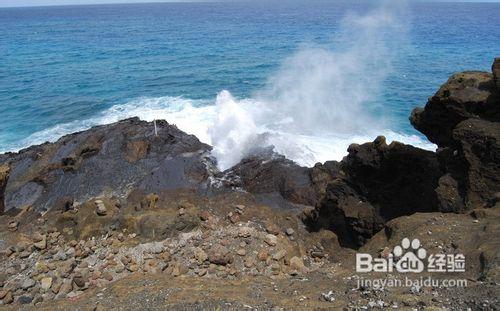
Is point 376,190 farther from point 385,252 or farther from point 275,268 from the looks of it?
point 275,268

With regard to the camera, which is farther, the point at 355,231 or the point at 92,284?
the point at 355,231

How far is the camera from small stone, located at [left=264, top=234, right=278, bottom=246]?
10617mm

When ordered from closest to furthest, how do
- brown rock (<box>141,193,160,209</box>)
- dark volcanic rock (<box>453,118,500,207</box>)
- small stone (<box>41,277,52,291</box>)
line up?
dark volcanic rock (<box>453,118,500,207</box>), small stone (<box>41,277,52,291</box>), brown rock (<box>141,193,160,209</box>)

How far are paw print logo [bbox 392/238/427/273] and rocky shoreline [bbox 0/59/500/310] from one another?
239mm

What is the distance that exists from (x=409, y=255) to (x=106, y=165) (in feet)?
41.2

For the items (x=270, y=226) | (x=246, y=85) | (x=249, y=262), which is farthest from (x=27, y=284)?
(x=246, y=85)

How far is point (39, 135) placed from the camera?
83.7ft

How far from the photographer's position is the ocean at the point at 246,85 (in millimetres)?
24016

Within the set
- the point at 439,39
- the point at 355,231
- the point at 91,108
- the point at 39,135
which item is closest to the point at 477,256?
the point at 355,231

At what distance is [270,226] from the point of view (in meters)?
11.5

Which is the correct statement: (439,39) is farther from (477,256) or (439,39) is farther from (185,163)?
(477,256)

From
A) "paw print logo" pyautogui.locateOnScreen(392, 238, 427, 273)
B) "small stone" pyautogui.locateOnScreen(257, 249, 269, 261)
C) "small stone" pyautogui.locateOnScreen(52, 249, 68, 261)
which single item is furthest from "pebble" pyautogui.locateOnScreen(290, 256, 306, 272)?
"small stone" pyautogui.locateOnScreen(52, 249, 68, 261)

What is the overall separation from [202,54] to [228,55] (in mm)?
3558

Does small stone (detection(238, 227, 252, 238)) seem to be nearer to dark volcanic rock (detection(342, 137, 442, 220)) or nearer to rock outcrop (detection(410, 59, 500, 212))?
dark volcanic rock (detection(342, 137, 442, 220))
